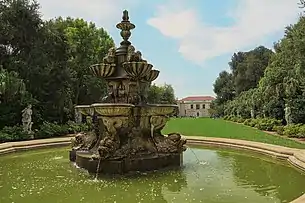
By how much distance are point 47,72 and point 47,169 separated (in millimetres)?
16083

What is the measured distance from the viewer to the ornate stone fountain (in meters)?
9.17

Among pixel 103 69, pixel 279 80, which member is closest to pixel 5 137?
pixel 103 69

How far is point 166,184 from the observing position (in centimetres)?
774

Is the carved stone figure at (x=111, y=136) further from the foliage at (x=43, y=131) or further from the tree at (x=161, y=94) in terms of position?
the tree at (x=161, y=94)

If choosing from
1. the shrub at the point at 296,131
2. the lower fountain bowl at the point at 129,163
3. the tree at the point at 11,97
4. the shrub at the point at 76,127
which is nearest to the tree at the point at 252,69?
the shrub at the point at 296,131

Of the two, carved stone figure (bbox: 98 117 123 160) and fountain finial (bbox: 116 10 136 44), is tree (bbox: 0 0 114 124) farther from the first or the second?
carved stone figure (bbox: 98 117 123 160)

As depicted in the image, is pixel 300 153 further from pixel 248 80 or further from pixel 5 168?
pixel 248 80

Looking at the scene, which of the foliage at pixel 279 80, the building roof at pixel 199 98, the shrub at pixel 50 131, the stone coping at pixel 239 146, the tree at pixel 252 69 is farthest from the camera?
the building roof at pixel 199 98

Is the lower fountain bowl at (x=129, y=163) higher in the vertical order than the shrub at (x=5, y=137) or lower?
lower

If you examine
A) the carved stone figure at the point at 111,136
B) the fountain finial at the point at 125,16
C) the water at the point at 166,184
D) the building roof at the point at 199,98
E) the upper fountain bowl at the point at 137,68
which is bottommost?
the water at the point at 166,184

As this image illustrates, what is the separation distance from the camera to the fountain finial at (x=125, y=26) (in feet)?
38.0

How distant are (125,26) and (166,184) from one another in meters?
5.97

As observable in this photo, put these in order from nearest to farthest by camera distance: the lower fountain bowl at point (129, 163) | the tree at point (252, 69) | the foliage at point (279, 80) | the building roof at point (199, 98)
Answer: the lower fountain bowl at point (129, 163), the foliage at point (279, 80), the tree at point (252, 69), the building roof at point (199, 98)

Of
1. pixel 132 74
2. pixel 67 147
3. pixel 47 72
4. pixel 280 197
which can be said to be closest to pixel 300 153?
pixel 280 197
